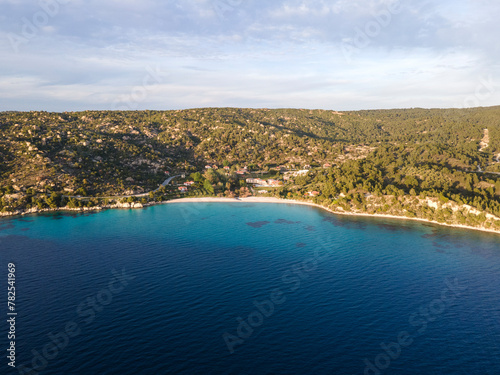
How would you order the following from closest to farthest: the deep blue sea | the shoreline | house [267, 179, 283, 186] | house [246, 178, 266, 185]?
the deep blue sea < the shoreline < house [267, 179, 283, 186] < house [246, 178, 266, 185]

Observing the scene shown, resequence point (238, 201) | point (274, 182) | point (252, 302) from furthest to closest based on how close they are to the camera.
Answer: point (274, 182), point (238, 201), point (252, 302)

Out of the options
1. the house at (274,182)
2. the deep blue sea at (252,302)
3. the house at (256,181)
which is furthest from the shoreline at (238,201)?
the house at (256,181)

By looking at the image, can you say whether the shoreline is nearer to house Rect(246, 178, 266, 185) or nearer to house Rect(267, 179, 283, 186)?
house Rect(267, 179, 283, 186)

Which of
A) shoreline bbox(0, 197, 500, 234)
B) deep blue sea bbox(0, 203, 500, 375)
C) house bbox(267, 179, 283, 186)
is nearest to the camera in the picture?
deep blue sea bbox(0, 203, 500, 375)

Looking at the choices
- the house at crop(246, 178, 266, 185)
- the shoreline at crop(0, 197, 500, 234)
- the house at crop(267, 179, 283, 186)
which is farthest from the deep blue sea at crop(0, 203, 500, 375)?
the house at crop(246, 178, 266, 185)

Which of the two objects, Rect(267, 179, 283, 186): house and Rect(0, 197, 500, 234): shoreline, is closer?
Rect(0, 197, 500, 234): shoreline

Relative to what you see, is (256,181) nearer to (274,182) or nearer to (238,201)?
(274,182)

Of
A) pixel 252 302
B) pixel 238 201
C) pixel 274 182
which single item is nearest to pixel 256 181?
pixel 274 182

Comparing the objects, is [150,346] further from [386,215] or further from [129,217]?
[386,215]

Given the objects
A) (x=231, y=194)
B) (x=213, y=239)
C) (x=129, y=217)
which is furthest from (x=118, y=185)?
(x=213, y=239)
